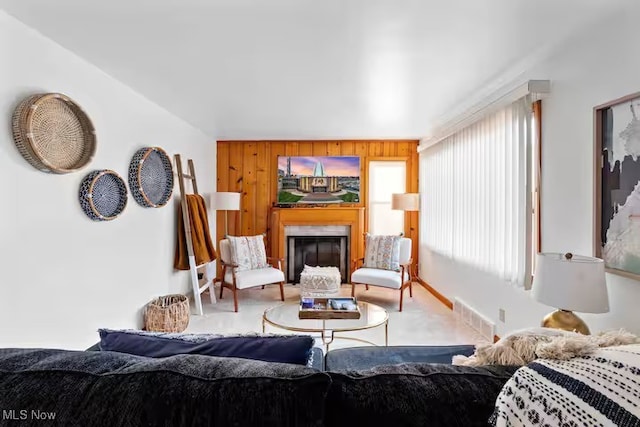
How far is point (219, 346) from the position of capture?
1.07m

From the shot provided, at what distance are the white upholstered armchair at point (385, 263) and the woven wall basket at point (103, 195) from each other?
258 centimetres

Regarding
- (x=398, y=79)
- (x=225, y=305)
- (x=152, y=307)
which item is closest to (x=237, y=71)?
(x=398, y=79)

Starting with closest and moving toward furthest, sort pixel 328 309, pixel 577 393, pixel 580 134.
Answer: pixel 577 393, pixel 580 134, pixel 328 309

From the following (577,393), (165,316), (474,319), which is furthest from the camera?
(474,319)

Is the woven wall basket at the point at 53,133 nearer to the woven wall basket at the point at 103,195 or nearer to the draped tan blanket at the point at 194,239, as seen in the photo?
the woven wall basket at the point at 103,195

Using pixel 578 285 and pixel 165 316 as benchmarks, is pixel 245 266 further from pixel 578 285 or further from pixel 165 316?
pixel 578 285

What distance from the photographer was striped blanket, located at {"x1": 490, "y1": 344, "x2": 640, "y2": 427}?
0.69 meters

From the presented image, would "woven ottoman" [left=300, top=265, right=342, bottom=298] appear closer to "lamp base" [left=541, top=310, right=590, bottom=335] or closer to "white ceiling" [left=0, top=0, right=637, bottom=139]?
"white ceiling" [left=0, top=0, right=637, bottom=139]

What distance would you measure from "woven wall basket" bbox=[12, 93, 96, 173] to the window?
3802 mm

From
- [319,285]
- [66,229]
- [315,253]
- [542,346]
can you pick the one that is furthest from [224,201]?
[542,346]

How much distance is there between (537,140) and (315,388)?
2.37m

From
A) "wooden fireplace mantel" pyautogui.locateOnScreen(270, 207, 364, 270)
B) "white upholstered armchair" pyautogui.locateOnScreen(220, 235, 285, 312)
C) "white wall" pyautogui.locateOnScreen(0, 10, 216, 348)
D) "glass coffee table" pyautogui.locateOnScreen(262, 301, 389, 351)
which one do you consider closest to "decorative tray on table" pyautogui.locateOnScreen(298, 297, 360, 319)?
"glass coffee table" pyautogui.locateOnScreen(262, 301, 389, 351)

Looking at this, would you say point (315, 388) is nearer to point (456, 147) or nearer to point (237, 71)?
point (237, 71)

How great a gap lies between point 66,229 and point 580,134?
326 cm
